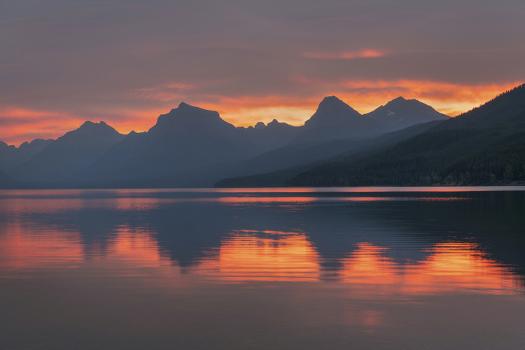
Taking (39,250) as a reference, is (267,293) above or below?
below

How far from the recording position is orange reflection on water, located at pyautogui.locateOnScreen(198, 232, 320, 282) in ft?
124

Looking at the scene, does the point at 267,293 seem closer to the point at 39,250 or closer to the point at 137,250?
the point at 137,250

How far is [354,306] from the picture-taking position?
28047 millimetres

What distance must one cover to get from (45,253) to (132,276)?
17.1 m

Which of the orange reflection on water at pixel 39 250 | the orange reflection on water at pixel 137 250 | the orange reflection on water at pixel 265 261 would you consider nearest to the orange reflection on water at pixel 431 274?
the orange reflection on water at pixel 265 261

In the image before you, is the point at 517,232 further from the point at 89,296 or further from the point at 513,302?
the point at 89,296

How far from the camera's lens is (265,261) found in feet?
148

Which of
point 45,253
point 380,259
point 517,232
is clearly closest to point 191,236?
point 45,253

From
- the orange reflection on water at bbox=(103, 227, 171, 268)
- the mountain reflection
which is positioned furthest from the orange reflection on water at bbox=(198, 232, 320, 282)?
the orange reflection on water at bbox=(103, 227, 171, 268)

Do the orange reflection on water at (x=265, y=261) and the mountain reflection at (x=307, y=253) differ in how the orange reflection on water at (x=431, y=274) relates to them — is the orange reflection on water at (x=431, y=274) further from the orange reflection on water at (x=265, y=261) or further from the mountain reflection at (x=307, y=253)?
the orange reflection on water at (x=265, y=261)

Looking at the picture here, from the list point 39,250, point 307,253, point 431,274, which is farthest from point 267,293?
point 39,250

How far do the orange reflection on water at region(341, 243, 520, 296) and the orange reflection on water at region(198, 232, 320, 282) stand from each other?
2.94 m

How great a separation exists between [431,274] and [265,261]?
41.6 ft

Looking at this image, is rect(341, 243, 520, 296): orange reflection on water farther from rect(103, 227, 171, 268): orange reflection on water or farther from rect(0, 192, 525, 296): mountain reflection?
rect(103, 227, 171, 268): orange reflection on water
